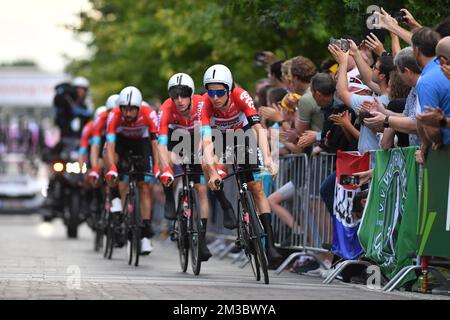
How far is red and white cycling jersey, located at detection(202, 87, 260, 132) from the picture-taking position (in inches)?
545

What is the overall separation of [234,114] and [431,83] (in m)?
3.64

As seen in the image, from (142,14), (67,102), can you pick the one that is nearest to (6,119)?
(142,14)

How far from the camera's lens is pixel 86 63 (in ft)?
157

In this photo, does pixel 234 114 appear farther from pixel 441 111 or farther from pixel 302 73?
pixel 441 111

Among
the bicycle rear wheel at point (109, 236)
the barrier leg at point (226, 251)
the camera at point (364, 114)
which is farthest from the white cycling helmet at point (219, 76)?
the barrier leg at point (226, 251)

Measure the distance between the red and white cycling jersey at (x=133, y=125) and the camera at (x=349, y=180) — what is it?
427cm

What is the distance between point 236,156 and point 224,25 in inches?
449

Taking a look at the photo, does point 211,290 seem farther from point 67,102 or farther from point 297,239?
point 67,102

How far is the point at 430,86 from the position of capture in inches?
430

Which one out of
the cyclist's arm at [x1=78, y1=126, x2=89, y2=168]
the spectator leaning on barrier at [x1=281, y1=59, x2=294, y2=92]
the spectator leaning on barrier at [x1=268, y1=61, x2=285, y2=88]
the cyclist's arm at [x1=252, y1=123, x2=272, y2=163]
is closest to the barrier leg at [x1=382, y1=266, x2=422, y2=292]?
the cyclist's arm at [x1=252, y1=123, x2=272, y2=163]

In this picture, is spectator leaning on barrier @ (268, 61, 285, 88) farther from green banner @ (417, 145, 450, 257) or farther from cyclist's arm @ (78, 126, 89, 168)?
green banner @ (417, 145, 450, 257)

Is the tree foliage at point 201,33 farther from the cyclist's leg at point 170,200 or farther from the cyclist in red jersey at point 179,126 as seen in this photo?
the cyclist's leg at point 170,200

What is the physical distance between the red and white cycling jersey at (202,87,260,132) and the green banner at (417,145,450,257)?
2906 millimetres
